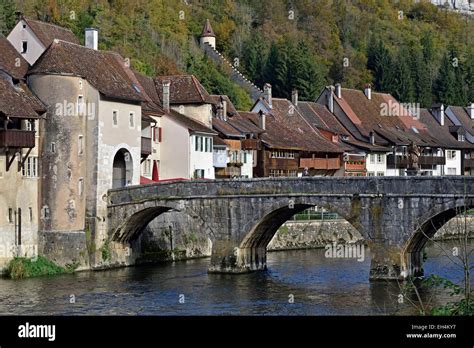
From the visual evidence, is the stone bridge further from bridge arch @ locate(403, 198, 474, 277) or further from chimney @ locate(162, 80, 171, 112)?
chimney @ locate(162, 80, 171, 112)

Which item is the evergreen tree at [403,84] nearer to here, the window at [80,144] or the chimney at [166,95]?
the chimney at [166,95]

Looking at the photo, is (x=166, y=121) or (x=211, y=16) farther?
(x=211, y=16)

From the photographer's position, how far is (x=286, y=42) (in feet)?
458

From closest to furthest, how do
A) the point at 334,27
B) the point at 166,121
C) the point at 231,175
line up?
the point at 166,121 → the point at 231,175 → the point at 334,27

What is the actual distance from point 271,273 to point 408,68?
299 ft

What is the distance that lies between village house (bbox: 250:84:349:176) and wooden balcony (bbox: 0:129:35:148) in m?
32.8

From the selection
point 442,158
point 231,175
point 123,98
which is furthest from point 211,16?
point 123,98

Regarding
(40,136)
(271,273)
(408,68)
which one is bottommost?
Answer: (271,273)

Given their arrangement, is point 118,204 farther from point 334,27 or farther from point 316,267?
point 334,27

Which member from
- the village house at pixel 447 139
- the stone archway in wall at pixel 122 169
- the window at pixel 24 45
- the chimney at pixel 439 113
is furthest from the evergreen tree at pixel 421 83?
the stone archway in wall at pixel 122 169

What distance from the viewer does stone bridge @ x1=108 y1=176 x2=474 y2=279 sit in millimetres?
47875

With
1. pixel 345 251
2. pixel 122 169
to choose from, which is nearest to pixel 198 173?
pixel 122 169
